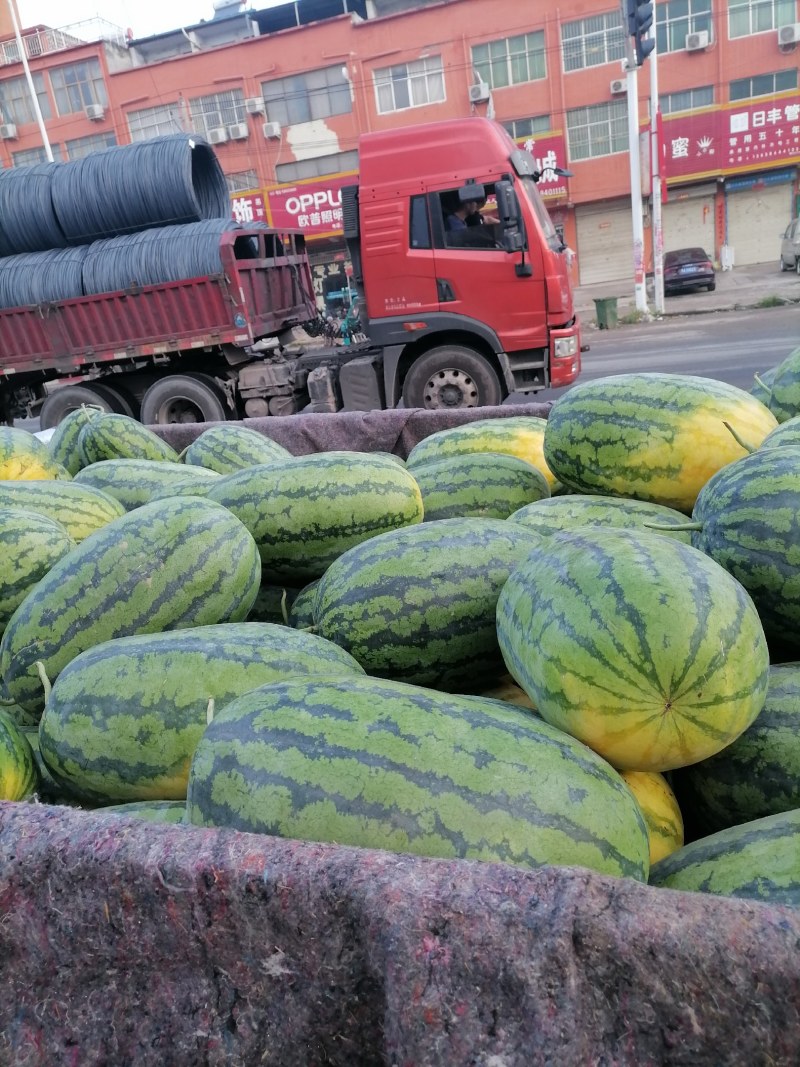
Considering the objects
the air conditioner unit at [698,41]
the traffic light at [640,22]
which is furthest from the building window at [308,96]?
the traffic light at [640,22]

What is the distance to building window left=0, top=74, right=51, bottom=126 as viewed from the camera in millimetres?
33531

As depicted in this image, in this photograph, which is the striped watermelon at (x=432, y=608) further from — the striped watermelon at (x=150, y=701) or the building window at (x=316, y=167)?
the building window at (x=316, y=167)

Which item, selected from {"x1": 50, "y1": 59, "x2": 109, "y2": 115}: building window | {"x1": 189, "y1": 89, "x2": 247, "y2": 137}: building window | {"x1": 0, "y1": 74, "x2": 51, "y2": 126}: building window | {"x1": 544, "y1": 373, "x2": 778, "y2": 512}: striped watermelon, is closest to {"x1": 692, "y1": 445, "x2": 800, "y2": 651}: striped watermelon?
{"x1": 544, "y1": 373, "x2": 778, "y2": 512}: striped watermelon

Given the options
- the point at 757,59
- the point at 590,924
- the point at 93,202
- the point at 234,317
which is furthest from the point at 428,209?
the point at 757,59

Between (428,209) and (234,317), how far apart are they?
2796 mm

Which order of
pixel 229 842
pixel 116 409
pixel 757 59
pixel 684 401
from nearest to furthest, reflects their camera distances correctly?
1. pixel 229 842
2. pixel 684 401
3. pixel 116 409
4. pixel 757 59

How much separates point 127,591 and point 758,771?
1447mm

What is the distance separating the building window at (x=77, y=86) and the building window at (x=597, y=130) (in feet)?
67.6

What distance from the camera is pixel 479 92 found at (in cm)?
3002

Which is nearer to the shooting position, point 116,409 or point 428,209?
point 428,209

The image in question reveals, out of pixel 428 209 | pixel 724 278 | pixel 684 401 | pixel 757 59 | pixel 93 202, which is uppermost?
pixel 757 59

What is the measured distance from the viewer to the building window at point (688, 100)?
29.8 m

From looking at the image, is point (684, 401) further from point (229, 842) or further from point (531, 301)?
point (531, 301)

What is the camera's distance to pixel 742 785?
139 centimetres
